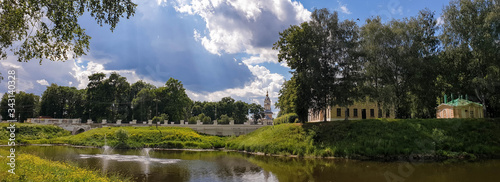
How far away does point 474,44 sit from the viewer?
111ft

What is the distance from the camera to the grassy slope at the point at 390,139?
2741 centimetres

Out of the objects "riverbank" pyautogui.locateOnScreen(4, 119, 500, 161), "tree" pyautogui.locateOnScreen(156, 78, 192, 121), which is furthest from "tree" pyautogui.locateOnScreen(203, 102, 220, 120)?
"riverbank" pyautogui.locateOnScreen(4, 119, 500, 161)

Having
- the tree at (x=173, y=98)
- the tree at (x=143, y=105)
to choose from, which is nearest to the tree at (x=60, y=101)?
the tree at (x=143, y=105)

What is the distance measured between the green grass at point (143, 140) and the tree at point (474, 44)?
3214cm

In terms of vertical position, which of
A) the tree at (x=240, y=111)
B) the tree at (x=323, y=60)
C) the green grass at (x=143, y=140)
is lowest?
the green grass at (x=143, y=140)

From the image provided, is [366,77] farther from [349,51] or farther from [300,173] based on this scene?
[300,173]

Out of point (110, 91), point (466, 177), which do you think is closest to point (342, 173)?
point (466, 177)

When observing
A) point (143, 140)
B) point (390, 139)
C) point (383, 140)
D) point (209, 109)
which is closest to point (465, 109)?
point (390, 139)

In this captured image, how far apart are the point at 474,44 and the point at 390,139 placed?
16.0 m

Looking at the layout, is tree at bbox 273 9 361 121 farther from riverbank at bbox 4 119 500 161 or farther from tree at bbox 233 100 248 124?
tree at bbox 233 100 248 124

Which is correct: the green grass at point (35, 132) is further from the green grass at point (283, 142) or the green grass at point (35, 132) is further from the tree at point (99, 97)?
the green grass at point (283, 142)

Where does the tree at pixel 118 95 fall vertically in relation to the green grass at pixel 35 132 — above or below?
above

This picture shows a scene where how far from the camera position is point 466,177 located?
17.6 metres

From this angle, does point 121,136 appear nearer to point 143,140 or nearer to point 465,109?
point 143,140
